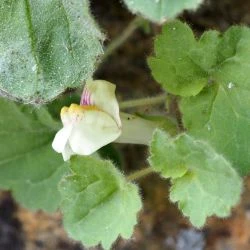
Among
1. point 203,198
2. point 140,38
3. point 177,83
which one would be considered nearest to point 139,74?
point 140,38

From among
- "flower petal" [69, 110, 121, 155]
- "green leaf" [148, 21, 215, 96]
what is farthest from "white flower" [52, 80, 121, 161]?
"green leaf" [148, 21, 215, 96]

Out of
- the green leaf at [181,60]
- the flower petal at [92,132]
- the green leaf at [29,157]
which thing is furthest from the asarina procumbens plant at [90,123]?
the green leaf at [29,157]

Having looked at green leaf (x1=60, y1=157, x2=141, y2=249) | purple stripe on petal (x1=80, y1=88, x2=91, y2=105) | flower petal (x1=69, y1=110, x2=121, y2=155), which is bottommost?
green leaf (x1=60, y1=157, x2=141, y2=249)

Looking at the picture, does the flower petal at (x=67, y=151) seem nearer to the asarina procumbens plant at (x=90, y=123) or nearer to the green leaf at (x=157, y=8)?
the asarina procumbens plant at (x=90, y=123)

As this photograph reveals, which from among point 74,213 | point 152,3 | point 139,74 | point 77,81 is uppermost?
point 152,3

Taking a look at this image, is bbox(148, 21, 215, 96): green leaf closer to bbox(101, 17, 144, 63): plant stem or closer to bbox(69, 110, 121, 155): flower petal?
bbox(69, 110, 121, 155): flower petal

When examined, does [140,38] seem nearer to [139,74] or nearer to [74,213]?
[139,74]
